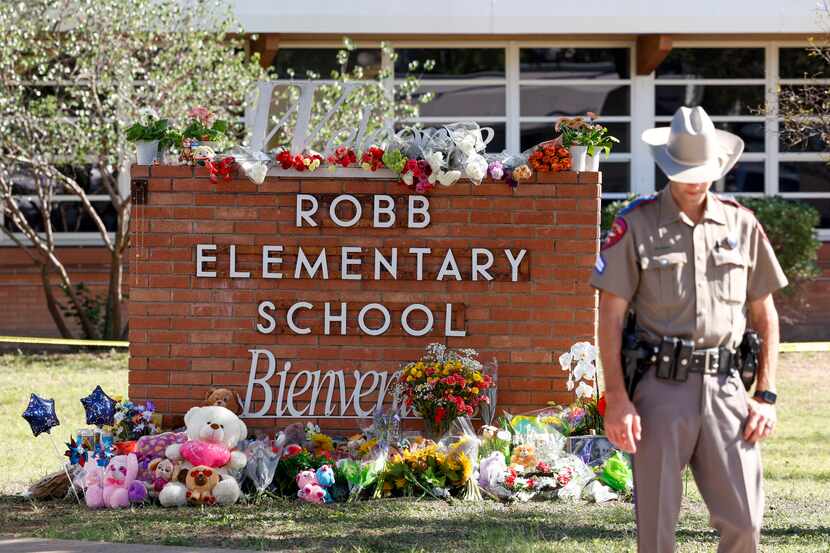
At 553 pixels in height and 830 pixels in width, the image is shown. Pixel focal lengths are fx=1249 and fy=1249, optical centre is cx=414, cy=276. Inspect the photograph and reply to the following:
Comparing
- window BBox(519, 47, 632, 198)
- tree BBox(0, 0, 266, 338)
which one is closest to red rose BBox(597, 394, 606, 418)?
tree BBox(0, 0, 266, 338)

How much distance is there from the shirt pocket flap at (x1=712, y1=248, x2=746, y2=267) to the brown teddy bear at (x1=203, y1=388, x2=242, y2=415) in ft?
13.5

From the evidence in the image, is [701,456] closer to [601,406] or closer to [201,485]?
[601,406]

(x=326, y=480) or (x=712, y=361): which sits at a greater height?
(x=712, y=361)

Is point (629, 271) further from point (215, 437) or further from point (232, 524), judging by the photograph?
point (215, 437)

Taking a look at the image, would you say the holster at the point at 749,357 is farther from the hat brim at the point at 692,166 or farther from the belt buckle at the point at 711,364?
the hat brim at the point at 692,166

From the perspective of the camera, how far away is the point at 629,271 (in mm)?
4496

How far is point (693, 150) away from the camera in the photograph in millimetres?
4539

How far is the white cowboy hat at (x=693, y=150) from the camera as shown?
4.50 meters

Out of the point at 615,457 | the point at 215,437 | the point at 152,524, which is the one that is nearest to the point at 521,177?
the point at 615,457

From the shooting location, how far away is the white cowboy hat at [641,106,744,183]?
4504 mm

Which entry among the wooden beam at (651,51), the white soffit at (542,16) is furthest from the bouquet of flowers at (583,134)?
the wooden beam at (651,51)

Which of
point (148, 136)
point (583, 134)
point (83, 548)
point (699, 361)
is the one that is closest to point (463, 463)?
point (83, 548)

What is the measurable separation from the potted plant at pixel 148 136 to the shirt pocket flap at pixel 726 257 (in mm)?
4525

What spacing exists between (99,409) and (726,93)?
12.1m
